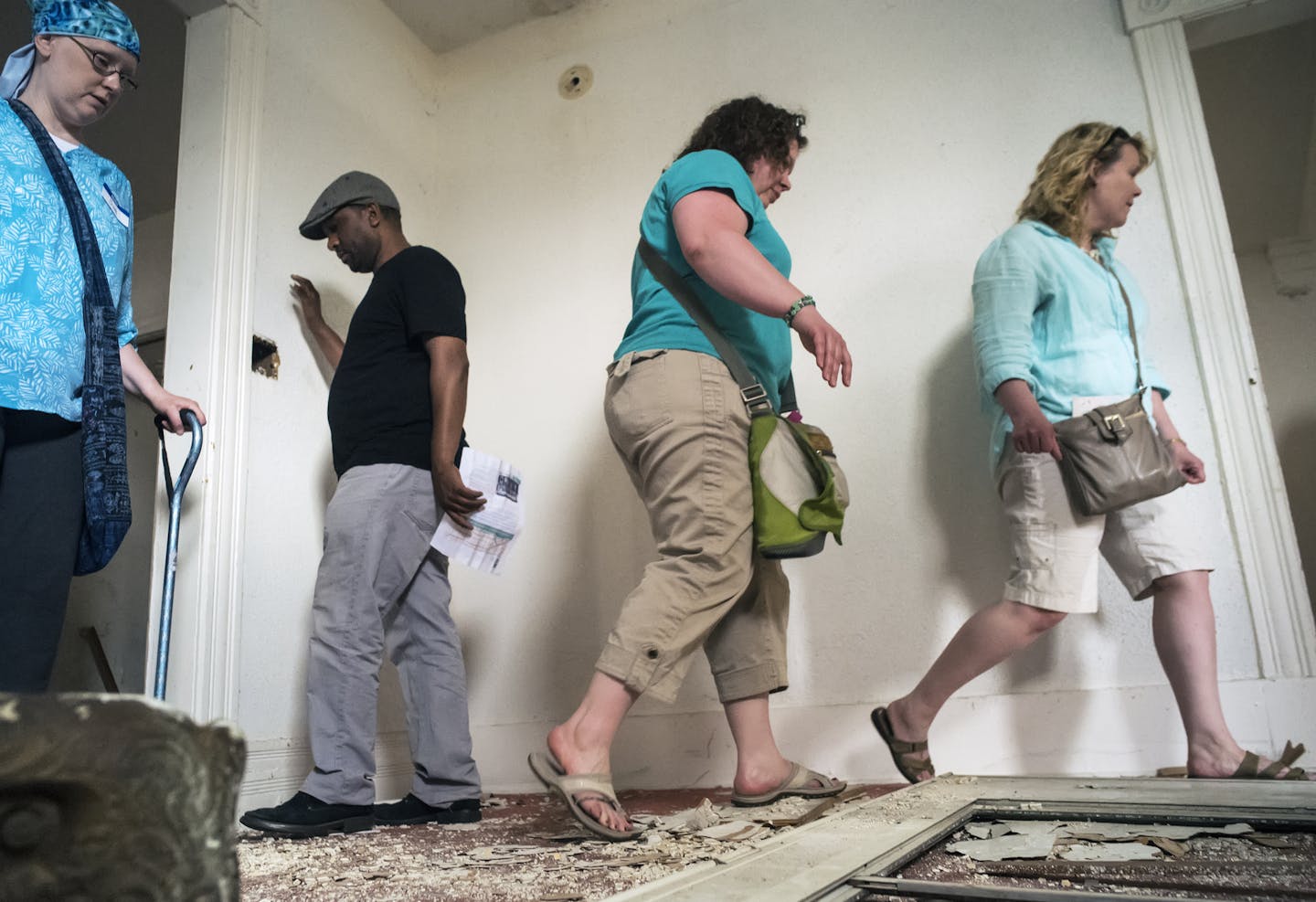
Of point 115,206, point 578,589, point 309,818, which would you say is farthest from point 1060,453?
point 115,206

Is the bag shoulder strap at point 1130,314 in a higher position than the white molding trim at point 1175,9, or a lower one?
lower

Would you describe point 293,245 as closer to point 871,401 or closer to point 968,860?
point 871,401

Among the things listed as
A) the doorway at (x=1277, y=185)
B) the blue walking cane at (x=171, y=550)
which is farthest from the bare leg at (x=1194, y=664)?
the blue walking cane at (x=171, y=550)

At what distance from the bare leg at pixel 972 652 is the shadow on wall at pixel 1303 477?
159 inches

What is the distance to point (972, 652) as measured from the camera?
1.79m

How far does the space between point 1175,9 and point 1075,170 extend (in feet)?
2.46

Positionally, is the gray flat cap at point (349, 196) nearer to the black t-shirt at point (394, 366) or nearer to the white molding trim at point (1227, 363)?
the black t-shirt at point (394, 366)

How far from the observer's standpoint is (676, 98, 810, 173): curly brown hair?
1.74 metres

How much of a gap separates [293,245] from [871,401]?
1.59 m

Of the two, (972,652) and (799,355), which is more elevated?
(799,355)

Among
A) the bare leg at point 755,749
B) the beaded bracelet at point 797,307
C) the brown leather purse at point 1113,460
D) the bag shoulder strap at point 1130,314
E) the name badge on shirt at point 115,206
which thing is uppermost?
the name badge on shirt at point 115,206

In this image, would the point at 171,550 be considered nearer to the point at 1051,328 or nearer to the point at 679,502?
the point at 679,502

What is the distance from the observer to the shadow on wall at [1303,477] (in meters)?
4.86

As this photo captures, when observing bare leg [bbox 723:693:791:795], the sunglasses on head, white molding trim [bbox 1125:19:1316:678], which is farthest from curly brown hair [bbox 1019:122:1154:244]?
bare leg [bbox 723:693:791:795]
